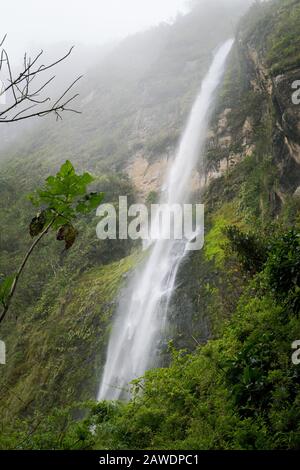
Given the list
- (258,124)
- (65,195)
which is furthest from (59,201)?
(258,124)

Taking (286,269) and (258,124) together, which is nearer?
(286,269)

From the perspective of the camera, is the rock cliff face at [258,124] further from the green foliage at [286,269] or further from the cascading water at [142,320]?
the green foliage at [286,269]

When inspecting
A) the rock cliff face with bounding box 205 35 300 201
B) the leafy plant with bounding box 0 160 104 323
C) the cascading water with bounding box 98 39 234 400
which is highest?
the rock cliff face with bounding box 205 35 300 201

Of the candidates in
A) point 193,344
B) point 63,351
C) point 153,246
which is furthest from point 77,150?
point 193,344

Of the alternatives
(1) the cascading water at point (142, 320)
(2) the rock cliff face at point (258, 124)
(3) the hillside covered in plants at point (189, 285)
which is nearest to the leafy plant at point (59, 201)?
(3) the hillside covered in plants at point (189, 285)

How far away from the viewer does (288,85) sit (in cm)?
1060

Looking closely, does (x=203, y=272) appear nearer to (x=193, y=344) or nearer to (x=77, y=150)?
(x=193, y=344)

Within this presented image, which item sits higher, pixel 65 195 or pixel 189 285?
pixel 65 195

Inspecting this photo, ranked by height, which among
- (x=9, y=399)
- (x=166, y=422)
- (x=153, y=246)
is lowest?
(x=9, y=399)

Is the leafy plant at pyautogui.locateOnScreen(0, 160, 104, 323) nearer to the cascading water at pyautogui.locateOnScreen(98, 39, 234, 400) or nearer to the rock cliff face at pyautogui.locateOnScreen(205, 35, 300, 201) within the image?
the cascading water at pyautogui.locateOnScreen(98, 39, 234, 400)

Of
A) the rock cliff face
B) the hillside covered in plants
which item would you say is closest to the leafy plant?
the hillside covered in plants

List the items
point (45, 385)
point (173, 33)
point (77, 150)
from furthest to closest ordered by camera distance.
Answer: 1. point (173, 33)
2. point (77, 150)
3. point (45, 385)

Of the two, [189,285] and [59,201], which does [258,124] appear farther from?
[59,201]
